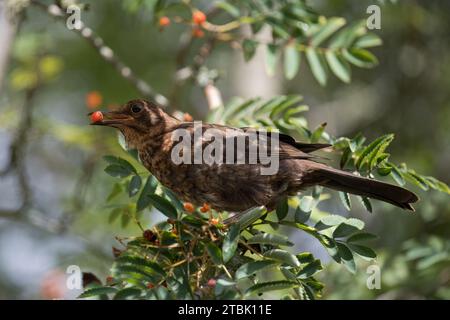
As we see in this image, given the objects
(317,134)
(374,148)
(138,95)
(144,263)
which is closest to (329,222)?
(374,148)

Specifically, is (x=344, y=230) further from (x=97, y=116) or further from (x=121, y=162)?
(x=97, y=116)

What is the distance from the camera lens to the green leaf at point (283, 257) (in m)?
3.65

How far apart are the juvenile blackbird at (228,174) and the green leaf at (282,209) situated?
1.2 inches

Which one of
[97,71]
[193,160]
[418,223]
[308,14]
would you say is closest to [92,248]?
[193,160]

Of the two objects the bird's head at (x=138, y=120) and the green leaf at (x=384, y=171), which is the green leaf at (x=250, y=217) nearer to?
the green leaf at (x=384, y=171)

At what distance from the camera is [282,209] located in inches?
180

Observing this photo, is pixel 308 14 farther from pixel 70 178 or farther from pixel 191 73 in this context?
pixel 70 178

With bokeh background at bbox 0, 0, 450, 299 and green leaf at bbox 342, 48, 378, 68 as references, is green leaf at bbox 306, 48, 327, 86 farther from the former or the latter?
bokeh background at bbox 0, 0, 450, 299

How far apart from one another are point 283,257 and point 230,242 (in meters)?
0.27

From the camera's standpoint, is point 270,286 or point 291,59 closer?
point 270,286

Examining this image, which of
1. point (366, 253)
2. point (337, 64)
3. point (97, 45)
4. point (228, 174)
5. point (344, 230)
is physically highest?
point (97, 45)

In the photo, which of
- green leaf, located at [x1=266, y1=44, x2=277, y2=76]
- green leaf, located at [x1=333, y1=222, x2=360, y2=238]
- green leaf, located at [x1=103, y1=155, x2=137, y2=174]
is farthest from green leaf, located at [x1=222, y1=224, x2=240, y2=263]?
green leaf, located at [x1=266, y1=44, x2=277, y2=76]

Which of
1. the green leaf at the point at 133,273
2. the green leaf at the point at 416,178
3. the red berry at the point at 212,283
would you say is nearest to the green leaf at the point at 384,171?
the green leaf at the point at 416,178
